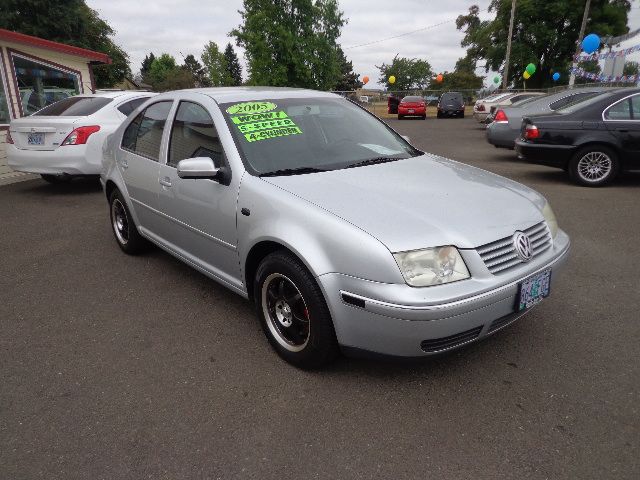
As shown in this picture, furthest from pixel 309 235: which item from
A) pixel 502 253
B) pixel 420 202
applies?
pixel 502 253

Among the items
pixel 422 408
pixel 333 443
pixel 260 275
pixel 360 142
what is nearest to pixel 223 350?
pixel 260 275

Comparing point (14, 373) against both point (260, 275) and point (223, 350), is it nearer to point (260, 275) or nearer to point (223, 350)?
point (223, 350)

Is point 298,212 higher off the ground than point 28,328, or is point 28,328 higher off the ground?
point 298,212

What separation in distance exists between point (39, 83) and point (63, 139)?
201 inches

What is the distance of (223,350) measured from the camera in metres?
2.96

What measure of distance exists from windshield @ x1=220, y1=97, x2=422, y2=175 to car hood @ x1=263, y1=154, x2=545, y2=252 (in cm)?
17

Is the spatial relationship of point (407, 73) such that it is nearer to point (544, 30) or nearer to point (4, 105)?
point (544, 30)

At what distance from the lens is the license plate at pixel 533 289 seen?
7.90 ft

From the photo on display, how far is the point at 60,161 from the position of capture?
710 cm

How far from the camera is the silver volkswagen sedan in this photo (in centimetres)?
222

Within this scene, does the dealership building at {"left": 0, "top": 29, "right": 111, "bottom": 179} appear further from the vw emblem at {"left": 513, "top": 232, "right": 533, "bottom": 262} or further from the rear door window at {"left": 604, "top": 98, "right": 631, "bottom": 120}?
the rear door window at {"left": 604, "top": 98, "right": 631, "bottom": 120}

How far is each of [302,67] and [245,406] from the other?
98.6 feet

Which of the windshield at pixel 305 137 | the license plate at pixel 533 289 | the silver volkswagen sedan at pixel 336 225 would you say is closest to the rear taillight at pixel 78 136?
the silver volkswagen sedan at pixel 336 225

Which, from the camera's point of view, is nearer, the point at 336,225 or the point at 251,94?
the point at 336,225
